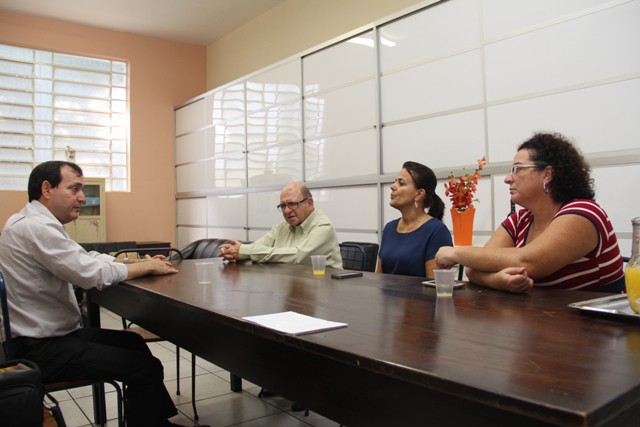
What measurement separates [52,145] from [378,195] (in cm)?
471

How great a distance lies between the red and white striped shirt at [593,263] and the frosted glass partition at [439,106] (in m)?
1.23

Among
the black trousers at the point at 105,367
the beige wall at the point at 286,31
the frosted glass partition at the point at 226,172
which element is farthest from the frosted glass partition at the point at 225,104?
the black trousers at the point at 105,367

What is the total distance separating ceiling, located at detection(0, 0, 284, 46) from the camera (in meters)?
6.01

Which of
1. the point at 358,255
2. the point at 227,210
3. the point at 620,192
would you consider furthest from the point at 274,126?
the point at 620,192

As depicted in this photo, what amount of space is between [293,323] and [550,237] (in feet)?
2.94

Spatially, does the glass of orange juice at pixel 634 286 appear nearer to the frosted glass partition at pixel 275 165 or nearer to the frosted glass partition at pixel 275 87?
the frosted glass partition at pixel 275 165

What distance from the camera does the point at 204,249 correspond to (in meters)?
4.44

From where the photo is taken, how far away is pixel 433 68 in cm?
367

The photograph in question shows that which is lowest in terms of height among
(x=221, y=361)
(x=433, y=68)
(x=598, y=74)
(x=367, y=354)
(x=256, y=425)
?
(x=256, y=425)

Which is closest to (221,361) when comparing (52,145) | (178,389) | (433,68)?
(178,389)

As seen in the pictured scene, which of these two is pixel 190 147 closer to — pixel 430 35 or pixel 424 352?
pixel 430 35

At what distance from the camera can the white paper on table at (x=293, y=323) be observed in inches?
44.5

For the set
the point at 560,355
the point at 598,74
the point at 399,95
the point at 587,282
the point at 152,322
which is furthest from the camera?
the point at 399,95

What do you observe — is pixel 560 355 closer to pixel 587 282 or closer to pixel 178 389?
pixel 587 282
